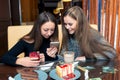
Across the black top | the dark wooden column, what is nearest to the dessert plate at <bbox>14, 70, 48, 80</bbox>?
the black top

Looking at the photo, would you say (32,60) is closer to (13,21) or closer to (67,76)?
(67,76)

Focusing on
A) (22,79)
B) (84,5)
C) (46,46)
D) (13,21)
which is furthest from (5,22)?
(22,79)

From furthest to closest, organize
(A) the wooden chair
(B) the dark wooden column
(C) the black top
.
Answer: (B) the dark wooden column, (A) the wooden chair, (C) the black top

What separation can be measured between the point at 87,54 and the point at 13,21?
2.20 meters

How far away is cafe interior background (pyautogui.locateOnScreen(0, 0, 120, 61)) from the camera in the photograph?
292 centimetres

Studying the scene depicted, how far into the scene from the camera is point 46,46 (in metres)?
2.04

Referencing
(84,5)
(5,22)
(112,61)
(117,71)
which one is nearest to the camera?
(117,71)

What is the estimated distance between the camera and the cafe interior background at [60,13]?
2924 mm

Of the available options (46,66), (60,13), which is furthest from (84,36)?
(60,13)

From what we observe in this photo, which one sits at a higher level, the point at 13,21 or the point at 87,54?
the point at 13,21

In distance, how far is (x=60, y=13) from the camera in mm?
3646

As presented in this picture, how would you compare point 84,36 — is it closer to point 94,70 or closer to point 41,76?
point 94,70

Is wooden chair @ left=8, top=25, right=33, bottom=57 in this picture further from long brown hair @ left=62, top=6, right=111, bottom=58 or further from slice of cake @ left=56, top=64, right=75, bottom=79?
slice of cake @ left=56, top=64, right=75, bottom=79

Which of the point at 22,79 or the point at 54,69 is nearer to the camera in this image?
the point at 22,79
